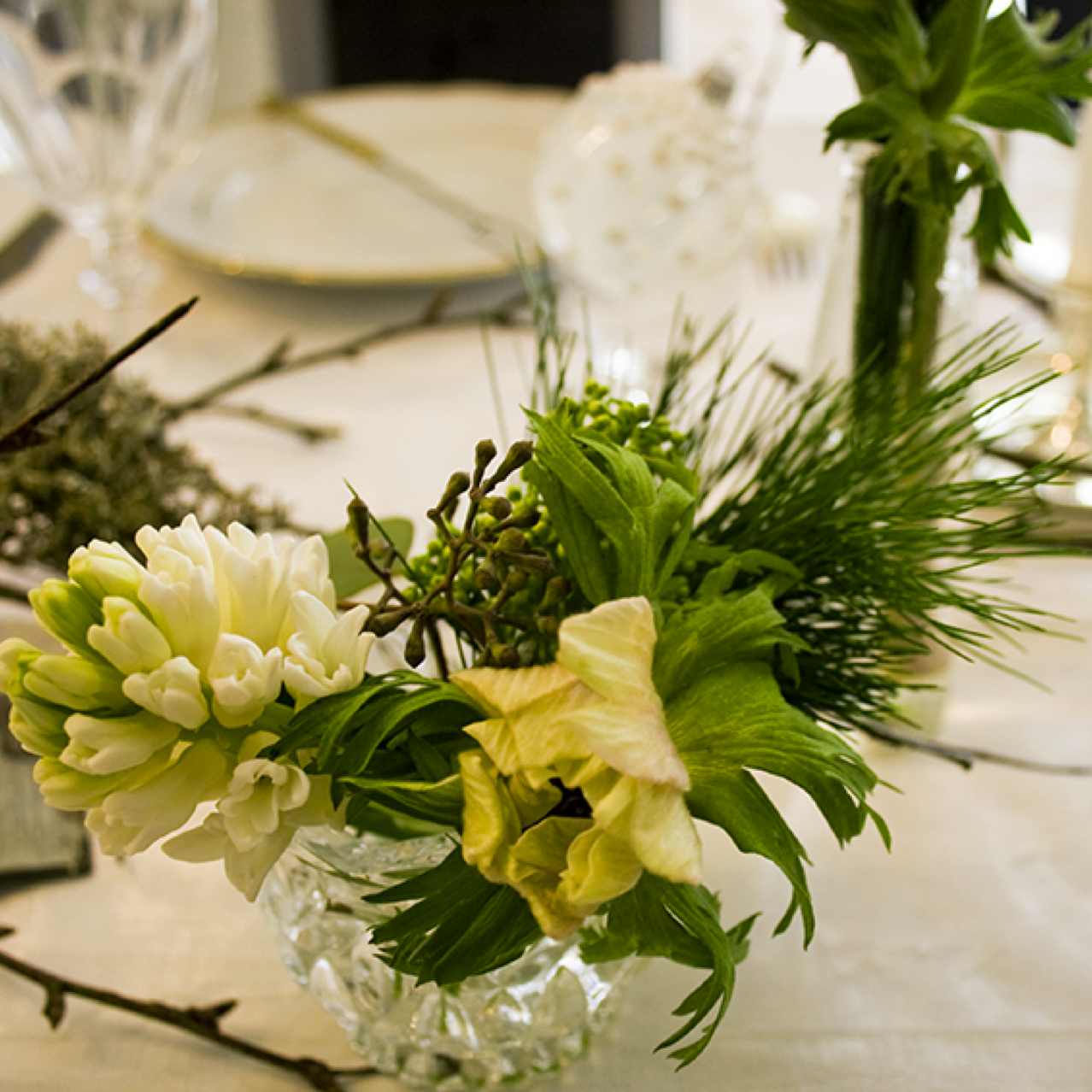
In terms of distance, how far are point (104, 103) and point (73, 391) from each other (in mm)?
532

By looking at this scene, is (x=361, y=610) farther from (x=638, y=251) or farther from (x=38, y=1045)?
(x=638, y=251)

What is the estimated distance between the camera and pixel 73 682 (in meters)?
0.24

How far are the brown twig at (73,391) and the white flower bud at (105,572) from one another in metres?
0.05

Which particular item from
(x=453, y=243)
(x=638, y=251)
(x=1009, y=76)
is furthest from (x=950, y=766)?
(x=453, y=243)

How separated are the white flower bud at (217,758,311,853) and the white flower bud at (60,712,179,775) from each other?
0.05 feet

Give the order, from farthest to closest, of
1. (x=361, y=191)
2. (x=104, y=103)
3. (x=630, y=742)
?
(x=361, y=191)
(x=104, y=103)
(x=630, y=742)

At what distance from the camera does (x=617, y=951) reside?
27 centimetres

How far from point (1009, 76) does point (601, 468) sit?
0.20m

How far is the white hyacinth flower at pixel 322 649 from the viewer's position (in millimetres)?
244

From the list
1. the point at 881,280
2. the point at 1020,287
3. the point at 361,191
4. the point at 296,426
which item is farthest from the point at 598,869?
the point at 361,191

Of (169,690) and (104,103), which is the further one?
(104,103)

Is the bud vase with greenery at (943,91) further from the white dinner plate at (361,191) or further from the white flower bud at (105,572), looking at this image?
the white dinner plate at (361,191)

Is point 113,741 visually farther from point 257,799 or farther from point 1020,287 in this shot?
point 1020,287

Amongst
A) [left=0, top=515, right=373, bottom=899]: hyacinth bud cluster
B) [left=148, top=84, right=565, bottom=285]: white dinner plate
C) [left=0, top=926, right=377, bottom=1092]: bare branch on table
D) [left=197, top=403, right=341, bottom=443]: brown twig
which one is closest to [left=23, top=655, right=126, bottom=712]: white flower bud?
[left=0, top=515, right=373, bottom=899]: hyacinth bud cluster
